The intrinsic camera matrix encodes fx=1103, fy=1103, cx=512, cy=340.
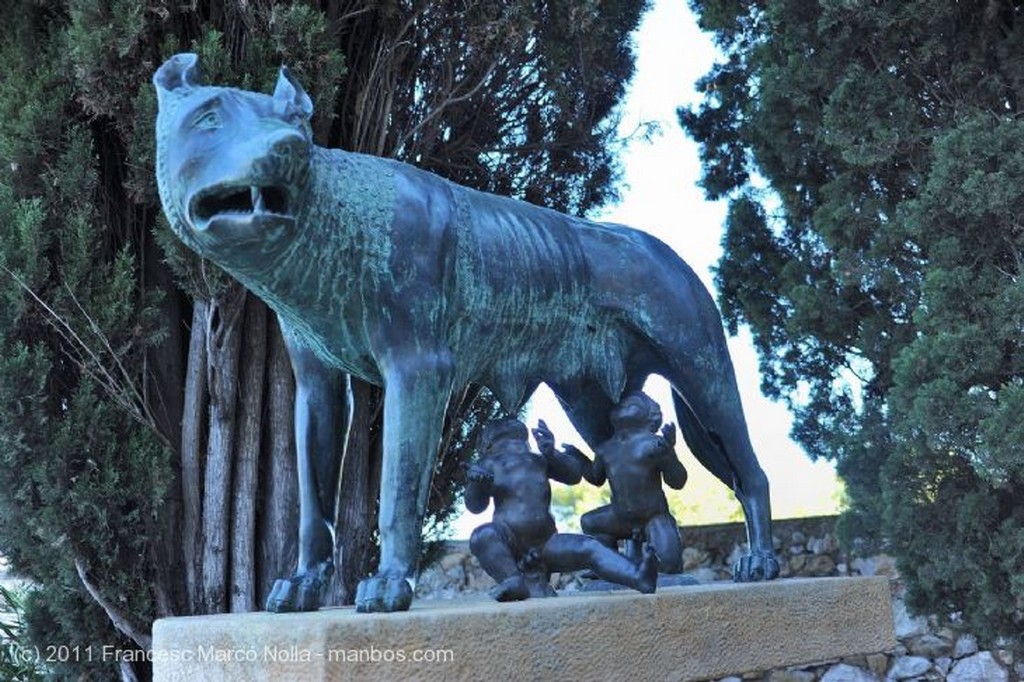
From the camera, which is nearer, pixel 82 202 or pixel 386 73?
pixel 82 202

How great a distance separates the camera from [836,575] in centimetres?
586

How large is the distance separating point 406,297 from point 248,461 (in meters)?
2.26

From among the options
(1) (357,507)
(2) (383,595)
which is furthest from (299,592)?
(1) (357,507)

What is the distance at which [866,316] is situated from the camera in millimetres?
5824

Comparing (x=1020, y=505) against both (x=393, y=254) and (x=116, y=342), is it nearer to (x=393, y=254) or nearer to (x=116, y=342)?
(x=393, y=254)

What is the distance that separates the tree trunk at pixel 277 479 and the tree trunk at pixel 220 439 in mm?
161

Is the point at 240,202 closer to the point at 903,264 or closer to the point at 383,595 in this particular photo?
the point at 383,595

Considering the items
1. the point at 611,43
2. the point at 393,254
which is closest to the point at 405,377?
the point at 393,254

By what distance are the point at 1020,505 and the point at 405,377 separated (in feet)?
11.3

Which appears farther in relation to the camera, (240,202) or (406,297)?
(406,297)

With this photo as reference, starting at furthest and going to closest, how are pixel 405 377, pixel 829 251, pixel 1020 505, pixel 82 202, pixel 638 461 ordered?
pixel 829 251 < pixel 1020 505 < pixel 82 202 < pixel 638 461 < pixel 405 377

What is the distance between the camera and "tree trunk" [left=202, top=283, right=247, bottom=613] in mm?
4473

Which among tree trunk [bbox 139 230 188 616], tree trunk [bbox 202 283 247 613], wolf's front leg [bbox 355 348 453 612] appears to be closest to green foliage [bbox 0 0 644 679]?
tree trunk [bbox 139 230 188 616]

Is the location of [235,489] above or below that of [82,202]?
below
